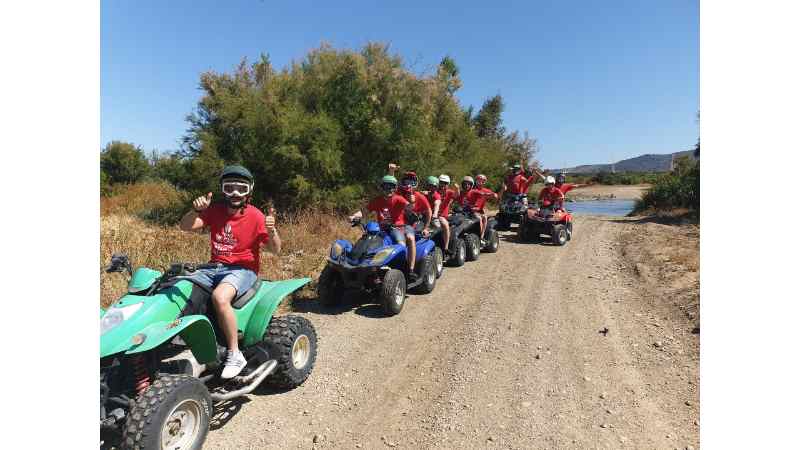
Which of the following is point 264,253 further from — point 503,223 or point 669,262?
point 669,262

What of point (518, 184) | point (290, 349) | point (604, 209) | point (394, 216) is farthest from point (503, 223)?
point (604, 209)

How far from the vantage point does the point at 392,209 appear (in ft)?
20.4

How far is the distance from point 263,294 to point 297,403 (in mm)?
923

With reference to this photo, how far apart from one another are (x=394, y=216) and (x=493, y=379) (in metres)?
3.05

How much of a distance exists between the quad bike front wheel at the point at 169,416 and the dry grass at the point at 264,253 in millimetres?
3242

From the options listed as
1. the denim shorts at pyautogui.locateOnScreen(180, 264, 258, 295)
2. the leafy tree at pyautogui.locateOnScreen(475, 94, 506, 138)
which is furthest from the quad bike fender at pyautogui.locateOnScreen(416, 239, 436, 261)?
the leafy tree at pyautogui.locateOnScreen(475, 94, 506, 138)

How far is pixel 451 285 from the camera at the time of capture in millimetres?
6941

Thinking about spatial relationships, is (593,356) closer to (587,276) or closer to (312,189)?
(587,276)

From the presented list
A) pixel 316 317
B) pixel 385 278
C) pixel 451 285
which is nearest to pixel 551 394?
pixel 385 278

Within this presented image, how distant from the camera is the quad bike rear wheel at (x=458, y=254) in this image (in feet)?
26.6

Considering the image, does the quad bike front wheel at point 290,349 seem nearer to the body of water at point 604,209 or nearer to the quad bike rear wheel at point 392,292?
the quad bike rear wheel at point 392,292

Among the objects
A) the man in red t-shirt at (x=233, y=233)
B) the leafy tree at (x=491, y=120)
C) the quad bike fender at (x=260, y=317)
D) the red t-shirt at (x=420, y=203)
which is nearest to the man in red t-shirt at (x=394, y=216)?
the red t-shirt at (x=420, y=203)

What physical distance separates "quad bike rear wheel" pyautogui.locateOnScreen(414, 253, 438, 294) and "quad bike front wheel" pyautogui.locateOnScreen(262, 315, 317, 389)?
277cm

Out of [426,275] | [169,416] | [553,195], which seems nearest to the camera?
[169,416]
